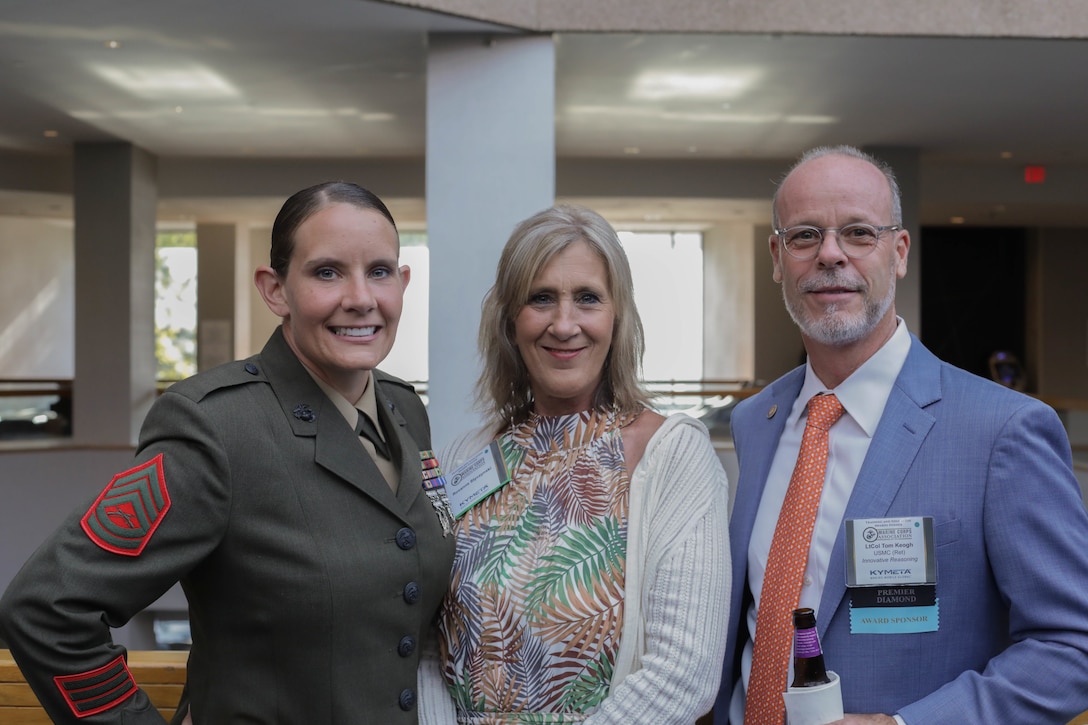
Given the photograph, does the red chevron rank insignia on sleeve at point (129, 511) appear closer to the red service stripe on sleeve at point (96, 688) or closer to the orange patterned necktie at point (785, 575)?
the red service stripe on sleeve at point (96, 688)

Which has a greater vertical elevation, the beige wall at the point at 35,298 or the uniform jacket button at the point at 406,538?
the beige wall at the point at 35,298

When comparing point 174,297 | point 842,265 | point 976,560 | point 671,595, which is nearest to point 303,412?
point 671,595

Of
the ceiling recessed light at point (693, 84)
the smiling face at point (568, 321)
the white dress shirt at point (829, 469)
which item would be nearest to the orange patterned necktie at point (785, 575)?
the white dress shirt at point (829, 469)

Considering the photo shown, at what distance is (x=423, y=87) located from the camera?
9.04 m

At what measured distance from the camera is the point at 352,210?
1723 mm

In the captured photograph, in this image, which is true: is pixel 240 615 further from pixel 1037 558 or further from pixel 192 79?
pixel 192 79

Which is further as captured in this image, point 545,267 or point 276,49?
point 276,49

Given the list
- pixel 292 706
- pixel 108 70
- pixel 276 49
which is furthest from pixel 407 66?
pixel 292 706

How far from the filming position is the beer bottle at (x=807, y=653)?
1638 mm

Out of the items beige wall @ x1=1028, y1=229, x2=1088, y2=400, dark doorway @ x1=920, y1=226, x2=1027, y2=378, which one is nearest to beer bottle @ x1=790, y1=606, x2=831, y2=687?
dark doorway @ x1=920, y1=226, x2=1027, y2=378

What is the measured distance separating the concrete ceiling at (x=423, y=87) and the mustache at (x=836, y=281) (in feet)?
16.1

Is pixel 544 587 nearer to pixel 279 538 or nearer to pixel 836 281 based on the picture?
pixel 279 538

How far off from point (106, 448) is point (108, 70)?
4214mm

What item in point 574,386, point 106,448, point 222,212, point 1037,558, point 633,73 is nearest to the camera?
point 1037,558
